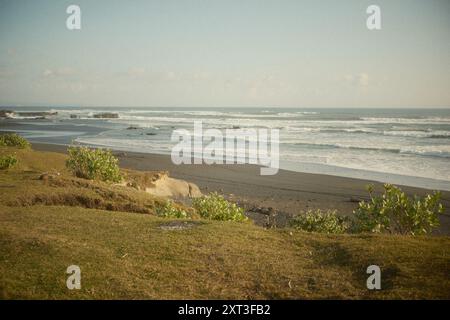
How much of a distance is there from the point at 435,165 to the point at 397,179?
7485mm

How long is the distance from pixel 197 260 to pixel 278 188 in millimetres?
16721

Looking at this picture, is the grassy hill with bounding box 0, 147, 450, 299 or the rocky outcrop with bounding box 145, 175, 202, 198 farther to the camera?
the rocky outcrop with bounding box 145, 175, 202, 198

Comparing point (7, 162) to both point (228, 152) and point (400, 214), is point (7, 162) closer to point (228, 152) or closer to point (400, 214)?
point (400, 214)

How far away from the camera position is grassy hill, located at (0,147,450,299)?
22.3ft

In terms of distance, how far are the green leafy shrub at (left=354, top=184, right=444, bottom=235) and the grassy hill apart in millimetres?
1250

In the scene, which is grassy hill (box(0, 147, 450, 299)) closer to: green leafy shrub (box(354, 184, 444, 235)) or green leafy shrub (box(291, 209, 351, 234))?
green leafy shrub (box(354, 184, 444, 235))

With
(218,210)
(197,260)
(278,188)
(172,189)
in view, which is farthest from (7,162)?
(278,188)

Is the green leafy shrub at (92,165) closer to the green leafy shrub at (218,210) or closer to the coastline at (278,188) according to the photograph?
the green leafy shrub at (218,210)

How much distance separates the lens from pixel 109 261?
312 inches

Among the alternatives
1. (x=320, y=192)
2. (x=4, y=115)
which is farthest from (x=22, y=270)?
(x=4, y=115)


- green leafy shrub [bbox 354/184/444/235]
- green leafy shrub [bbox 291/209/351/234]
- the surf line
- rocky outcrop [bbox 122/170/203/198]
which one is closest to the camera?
green leafy shrub [bbox 354/184/444/235]

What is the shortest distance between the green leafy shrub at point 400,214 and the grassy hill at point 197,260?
1.25 metres

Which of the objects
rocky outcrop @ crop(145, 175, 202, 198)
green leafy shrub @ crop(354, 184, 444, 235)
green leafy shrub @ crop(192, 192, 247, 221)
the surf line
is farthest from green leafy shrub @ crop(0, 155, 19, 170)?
green leafy shrub @ crop(354, 184, 444, 235)
